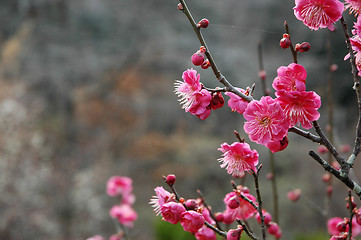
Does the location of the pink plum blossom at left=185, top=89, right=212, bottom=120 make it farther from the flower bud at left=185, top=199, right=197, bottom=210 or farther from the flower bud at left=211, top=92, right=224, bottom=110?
the flower bud at left=185, top=199, right=197, bottom=210

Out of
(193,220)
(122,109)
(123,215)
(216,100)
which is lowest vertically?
(193,220)

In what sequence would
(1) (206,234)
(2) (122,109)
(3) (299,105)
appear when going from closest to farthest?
(3) (299,105) → (1) (206,234) → (2) (122,109)

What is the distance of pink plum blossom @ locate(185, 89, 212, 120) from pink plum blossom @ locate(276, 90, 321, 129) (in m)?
0.09

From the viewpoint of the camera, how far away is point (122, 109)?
471 centimetres

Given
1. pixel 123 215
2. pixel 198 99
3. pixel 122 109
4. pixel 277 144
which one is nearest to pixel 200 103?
pixel 198 99

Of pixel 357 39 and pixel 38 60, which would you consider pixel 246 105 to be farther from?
pixel 38 60

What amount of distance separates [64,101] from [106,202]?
52.4 inches

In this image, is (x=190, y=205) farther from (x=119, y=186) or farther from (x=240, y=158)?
(x=119, y=186)

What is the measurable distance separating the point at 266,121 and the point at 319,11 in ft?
0.54

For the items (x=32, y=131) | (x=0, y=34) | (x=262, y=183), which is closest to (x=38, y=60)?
(x=0, y=34)

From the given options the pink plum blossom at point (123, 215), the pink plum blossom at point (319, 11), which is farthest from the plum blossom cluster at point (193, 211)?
the pink plum blossom at point (123, 215)

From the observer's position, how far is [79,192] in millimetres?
3744

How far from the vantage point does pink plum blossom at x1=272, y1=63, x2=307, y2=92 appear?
0.46 metres

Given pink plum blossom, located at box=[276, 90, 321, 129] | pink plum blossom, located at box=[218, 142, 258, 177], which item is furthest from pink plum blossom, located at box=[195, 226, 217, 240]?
pink plum blossom, located at box=[276, 90, 321, 129]
